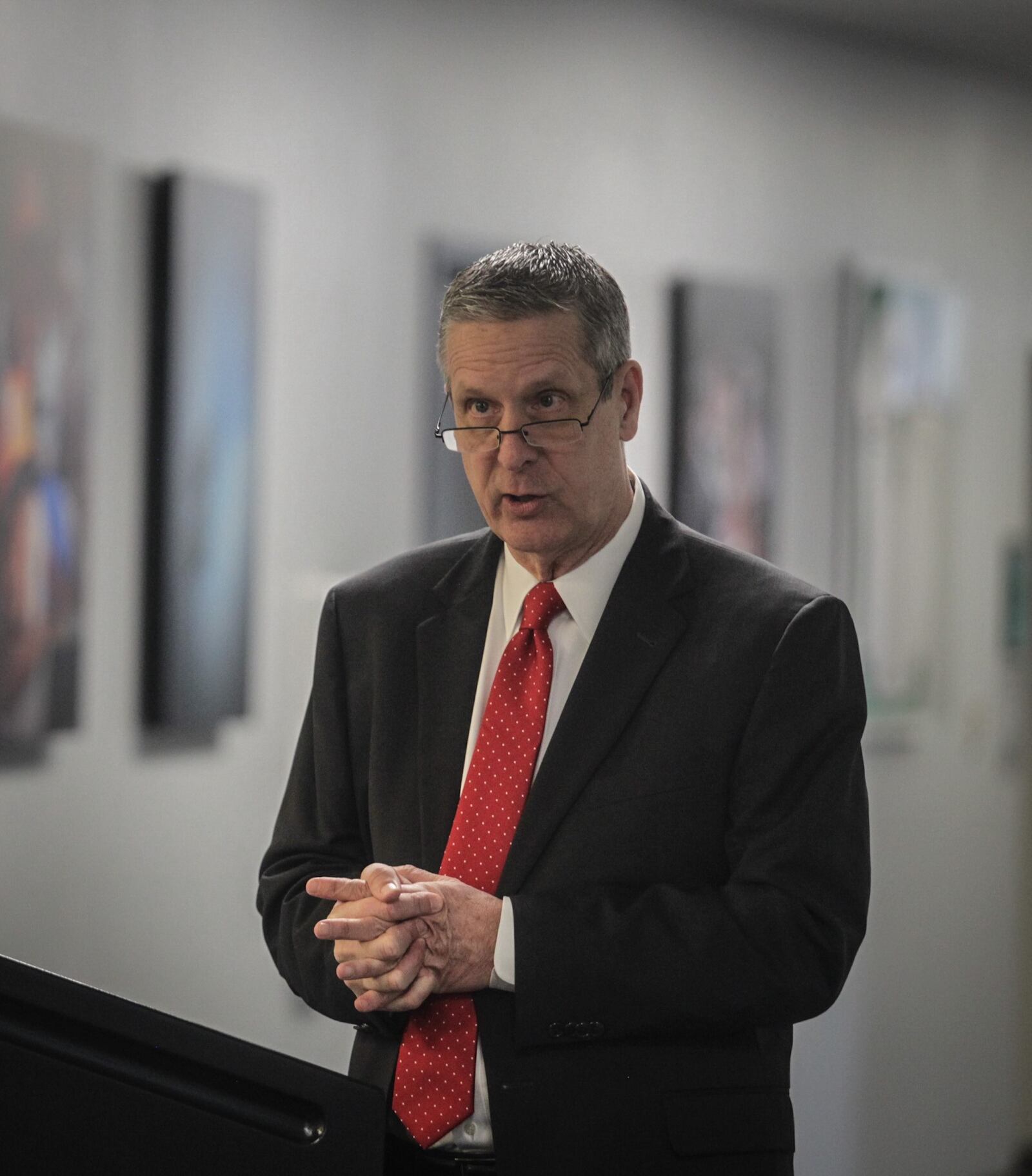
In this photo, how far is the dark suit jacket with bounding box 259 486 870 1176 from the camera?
153cm

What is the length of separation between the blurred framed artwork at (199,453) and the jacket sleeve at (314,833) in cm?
114

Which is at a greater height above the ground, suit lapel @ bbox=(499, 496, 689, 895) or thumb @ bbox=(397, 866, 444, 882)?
suit lapel @ bbox=(499, 496, 689, 895)

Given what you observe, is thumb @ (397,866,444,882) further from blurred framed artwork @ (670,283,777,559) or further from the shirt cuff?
blurred framed artwork @ (670,283,777,559)

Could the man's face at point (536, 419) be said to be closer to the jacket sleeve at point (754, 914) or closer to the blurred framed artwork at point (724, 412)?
the jacket sleeve at point (754, 914)

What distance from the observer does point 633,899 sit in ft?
5.10

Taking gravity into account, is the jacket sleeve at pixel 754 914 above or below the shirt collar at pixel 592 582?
below

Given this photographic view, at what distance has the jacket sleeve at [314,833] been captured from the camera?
1651mm

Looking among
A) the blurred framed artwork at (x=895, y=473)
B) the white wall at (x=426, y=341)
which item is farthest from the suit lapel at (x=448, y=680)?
the blurred framed artwork at (x=895, y=473)

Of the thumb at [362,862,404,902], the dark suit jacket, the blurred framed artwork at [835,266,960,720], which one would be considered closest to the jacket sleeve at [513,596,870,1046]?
the dark suit jacket

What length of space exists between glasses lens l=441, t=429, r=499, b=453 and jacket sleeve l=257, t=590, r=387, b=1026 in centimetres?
26

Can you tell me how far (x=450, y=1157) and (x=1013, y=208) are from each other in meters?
3.91

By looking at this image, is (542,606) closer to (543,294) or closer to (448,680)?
(448,680)

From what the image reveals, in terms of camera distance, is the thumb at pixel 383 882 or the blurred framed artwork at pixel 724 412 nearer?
the thumb at pixel 383 882

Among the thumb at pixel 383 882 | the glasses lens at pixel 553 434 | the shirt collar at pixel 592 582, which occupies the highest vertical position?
the glasses lens at pixel 553 434
